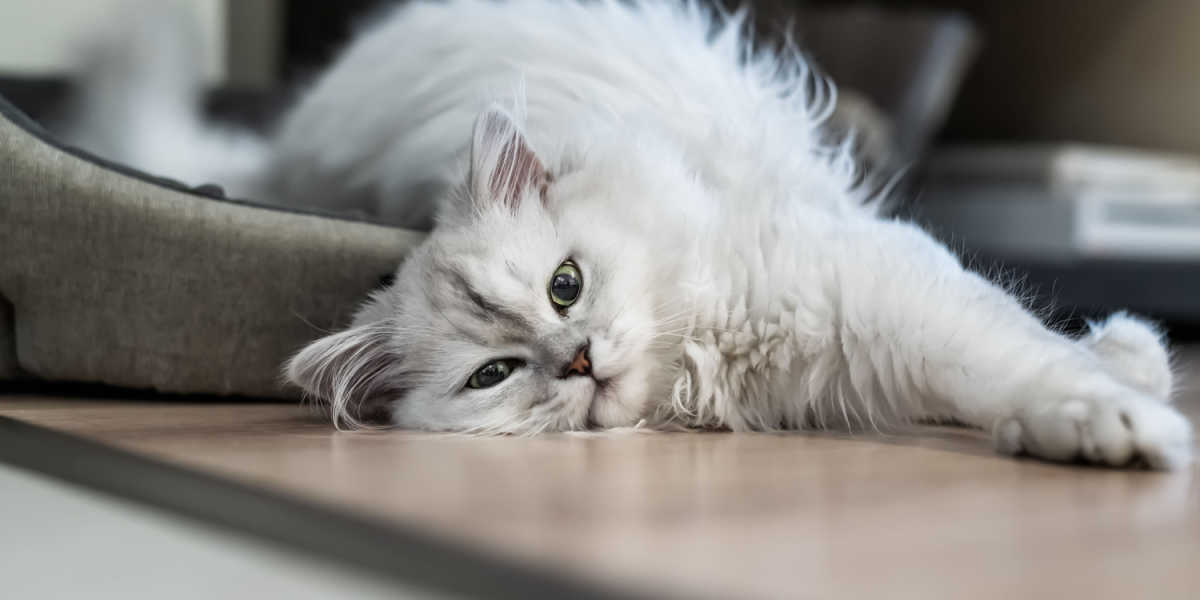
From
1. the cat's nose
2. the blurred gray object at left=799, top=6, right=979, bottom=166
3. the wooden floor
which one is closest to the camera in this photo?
the wooden floor

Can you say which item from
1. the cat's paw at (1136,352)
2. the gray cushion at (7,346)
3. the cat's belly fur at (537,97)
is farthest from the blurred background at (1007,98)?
the cat's paw at (1136,352)

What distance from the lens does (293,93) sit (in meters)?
2.56

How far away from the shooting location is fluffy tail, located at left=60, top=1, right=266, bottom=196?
7.16ft

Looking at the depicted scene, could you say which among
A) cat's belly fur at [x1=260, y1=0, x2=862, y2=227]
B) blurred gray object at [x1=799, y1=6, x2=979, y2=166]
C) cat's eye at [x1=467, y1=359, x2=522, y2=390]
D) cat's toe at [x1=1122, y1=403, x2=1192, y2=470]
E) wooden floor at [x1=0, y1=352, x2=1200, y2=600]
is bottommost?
wooden floor at [x1=0, y1=352, x2=1200, y2=600]

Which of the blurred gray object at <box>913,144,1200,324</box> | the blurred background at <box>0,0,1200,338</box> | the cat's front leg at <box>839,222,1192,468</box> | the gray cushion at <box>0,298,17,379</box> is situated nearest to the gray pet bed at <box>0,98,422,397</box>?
the gray cushion at <box>0,298,17,379</box>

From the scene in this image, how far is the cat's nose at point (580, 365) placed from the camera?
4.05 feet

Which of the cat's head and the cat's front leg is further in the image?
the cat's head

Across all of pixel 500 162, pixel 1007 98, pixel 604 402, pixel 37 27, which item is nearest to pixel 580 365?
pixel 604 402

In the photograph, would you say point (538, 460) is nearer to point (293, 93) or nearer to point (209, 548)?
point (209, 548)

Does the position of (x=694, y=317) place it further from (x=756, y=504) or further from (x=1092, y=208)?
(x=1092, y=208)

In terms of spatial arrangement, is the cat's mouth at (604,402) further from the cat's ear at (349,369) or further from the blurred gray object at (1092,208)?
the blurred gray object at (1092,208)

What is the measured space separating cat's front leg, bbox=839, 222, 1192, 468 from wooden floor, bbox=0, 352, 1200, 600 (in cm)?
3

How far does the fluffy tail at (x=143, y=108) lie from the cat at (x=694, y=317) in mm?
809

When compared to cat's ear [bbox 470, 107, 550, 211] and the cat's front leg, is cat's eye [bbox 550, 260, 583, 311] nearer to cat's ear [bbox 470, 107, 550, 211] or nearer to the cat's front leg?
cat's ear [bbox 470, 107, 550, 211]
